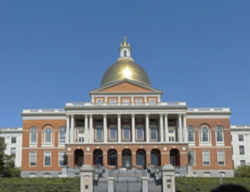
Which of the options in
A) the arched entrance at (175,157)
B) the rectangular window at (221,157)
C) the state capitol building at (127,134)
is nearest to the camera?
the state capitol building at (127,134)

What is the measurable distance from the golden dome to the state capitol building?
9.4 inches

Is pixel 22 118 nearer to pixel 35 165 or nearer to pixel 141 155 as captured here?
pixel 35 165

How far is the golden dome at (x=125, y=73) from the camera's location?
7750 cm

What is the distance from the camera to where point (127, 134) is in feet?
233

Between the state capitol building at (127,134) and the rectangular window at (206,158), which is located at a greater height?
the state capitol building at (127,134)

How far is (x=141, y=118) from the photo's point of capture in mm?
71312

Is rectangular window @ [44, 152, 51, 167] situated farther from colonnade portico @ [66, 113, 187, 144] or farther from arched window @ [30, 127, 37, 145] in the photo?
colonnade portico @ [66, 113, 187, 144]

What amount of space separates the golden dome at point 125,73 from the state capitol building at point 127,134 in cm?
24

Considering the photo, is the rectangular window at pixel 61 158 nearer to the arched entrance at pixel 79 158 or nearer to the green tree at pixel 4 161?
the arched entrance at pixel 79 158

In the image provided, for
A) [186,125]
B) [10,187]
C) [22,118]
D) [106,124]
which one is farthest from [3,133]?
[10,187]

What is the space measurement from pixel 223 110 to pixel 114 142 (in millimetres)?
21592

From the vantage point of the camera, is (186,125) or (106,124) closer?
(106,124)

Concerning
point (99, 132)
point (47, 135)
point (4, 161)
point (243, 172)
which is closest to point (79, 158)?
point (99, 132)

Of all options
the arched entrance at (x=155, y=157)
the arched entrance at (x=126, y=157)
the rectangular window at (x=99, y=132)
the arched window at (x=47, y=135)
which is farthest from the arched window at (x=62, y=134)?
the arched entrance at (x=155, y=157)
